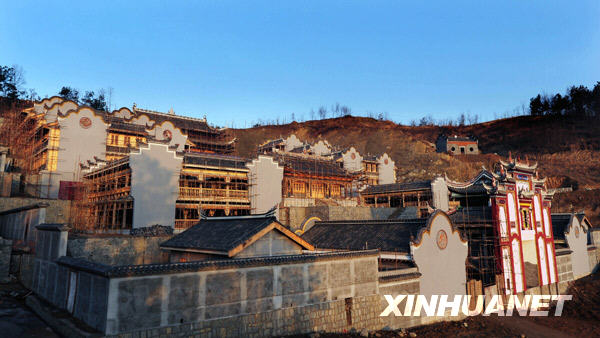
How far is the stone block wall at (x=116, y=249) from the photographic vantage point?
82.7 feet

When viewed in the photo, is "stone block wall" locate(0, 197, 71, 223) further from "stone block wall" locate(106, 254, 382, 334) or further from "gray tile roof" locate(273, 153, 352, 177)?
"stone block wall" locate(106, 254, 382, 334)

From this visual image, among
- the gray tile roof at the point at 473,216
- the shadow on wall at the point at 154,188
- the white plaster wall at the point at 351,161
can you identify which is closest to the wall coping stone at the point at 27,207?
the shadow on wall at the point at 154,188

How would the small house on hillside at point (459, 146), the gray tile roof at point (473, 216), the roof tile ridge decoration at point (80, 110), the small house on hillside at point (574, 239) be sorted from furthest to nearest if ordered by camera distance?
1. the small house on hillside at point (459, 146)
2. the roof tile ridge decoration at point (80, 110)
3. the small house on hillside at point (574, 239)
4. the gray tile roof at point (473, 216)

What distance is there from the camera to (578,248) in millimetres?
37781

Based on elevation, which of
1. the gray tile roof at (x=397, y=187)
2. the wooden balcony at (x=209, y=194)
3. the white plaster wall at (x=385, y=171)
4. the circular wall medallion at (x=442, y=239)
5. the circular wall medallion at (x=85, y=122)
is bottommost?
the circular wall medallion at (x=442, y=239)

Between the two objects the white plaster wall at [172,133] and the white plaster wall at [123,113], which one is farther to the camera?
the white plaster wall at [123,113]

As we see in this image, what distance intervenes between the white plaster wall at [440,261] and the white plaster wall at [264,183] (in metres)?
24.3

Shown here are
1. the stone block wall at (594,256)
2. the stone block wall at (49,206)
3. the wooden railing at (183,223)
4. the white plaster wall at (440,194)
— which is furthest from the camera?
the white plaster wall at (440,194)

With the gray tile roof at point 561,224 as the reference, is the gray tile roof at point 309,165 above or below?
above

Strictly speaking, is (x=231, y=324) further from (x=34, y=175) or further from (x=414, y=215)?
(x=34, y=175)

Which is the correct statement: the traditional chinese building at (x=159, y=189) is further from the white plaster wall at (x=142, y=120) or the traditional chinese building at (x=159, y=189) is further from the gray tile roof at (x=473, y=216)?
the gray tile roof at (x=473, y=216)

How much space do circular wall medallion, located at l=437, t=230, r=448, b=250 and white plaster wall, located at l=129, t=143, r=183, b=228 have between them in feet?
88.3

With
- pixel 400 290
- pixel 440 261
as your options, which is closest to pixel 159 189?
pixel 400 290

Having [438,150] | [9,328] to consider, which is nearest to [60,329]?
[9,328]
